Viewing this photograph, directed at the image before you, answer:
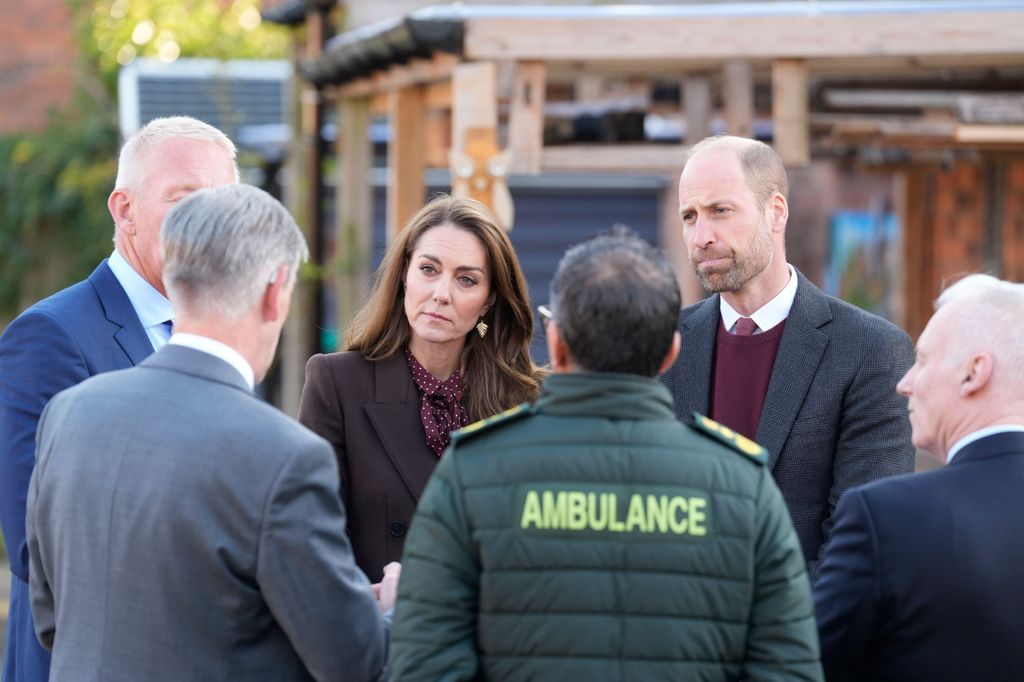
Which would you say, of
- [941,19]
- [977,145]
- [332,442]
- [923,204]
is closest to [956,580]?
[332,442]

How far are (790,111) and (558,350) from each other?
3.89 meters

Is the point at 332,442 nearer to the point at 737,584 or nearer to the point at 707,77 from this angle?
the point at 737,584

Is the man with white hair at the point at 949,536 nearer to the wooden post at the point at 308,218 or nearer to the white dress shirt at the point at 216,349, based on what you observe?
the white dress shirt at the point at 216,349

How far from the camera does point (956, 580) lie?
7.41ft

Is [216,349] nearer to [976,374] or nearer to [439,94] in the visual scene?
[976,374]

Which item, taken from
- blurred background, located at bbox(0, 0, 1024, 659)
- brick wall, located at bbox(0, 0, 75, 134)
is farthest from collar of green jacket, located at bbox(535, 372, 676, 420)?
brick wall, located at bbox(0, 0, 75, 134)

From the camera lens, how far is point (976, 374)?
2373 millimetres

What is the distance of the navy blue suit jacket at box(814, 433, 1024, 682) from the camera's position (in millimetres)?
2260

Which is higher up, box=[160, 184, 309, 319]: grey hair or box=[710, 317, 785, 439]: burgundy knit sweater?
box=[160, 184, 309, 319]: grey hair

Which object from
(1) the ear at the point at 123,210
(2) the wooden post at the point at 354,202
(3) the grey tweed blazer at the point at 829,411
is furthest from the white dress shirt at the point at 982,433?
(2) the wooden post at the point at 354,202

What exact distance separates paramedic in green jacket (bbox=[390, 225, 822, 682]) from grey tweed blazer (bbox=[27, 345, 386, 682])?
0.51ft

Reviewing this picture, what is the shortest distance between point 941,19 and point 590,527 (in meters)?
4.31

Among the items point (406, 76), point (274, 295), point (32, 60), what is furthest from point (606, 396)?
point (32, 60)

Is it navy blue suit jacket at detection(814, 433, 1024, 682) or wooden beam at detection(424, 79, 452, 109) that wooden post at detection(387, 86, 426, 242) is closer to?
wooden beam at detection(424, 79, 452, 109)
